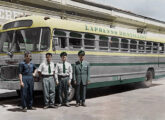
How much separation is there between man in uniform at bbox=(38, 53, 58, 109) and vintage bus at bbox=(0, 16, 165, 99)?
1.22 ft

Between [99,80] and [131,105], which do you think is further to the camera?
[99,80]

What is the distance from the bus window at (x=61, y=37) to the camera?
9523mm

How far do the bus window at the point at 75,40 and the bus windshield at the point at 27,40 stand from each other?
102 centimetres

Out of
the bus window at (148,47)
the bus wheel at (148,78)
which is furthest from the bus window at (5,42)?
the bus wheel at (148,78)

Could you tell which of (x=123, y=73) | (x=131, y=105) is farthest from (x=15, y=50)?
(x=123, y=73)

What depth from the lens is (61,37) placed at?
9.67 metres

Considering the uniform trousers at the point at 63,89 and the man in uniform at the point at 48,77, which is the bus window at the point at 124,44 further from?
the man in uniform at the point at 48,77

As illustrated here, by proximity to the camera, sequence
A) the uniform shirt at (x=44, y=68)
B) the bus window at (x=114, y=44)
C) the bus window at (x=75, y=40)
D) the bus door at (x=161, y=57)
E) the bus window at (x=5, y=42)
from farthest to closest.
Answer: the bus door at (x=161, y=57), the bus window at (x=114, y=44), the bus window at (x=75, y=40), the bus window at (x=5, y=42), the uniform shirt at (x=44, y=68)

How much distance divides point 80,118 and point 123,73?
18.6 ft

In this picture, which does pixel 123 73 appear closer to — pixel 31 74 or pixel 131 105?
pixel 131 105

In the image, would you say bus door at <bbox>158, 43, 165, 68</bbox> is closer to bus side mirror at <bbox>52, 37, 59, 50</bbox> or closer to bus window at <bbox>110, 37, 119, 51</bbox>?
bus window at <bbox>110, 37, 119, 51</bbox>

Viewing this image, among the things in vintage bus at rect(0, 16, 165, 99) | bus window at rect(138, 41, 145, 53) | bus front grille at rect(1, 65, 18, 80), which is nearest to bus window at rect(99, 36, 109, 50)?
vintage bus at rect(0, 16, 165, 99)

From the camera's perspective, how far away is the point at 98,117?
24.7 feet

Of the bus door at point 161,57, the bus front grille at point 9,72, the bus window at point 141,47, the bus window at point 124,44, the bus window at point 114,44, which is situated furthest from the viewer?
the bus door at point 161,57
